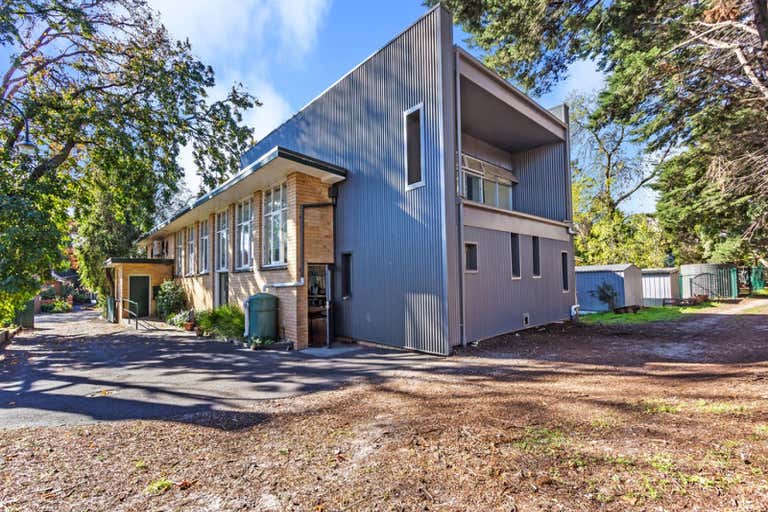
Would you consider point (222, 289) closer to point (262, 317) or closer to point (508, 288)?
point (262, 317)

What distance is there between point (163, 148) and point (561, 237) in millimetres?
14706

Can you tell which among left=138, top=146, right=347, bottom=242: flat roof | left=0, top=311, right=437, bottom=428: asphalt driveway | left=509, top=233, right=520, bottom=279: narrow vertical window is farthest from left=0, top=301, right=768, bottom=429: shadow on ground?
left=138, top=146, right=347, bottom=242: flat roof

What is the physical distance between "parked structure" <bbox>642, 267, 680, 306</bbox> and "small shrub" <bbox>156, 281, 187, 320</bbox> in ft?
75.8

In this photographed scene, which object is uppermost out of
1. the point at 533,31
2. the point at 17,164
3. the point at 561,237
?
the point at 533,31

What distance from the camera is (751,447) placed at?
295cm

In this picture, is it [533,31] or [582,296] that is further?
→ [582,296]

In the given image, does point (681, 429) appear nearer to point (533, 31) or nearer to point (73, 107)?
point (533, 31)

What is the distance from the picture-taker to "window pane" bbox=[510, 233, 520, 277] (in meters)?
10.4

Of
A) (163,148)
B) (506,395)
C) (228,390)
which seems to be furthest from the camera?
(163,148)

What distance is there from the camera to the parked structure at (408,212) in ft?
26.3

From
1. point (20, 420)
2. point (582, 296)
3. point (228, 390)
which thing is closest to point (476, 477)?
point (228, 390)

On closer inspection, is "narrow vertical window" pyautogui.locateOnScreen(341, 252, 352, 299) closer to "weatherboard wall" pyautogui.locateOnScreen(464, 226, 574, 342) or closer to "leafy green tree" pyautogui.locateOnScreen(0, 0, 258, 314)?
"weatherboard wall" pyautogui.locateOnScreen(464, 226, 574, 342)

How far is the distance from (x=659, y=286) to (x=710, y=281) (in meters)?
3.89

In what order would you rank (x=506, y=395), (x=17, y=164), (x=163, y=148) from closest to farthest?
(x=506, y=395) → (x=17, y=164) → (x=163, y=148)
